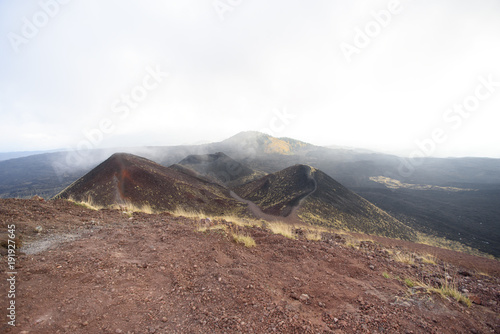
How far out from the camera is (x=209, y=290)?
3002 millimetres

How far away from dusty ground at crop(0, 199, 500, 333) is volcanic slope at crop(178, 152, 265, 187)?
173 feet

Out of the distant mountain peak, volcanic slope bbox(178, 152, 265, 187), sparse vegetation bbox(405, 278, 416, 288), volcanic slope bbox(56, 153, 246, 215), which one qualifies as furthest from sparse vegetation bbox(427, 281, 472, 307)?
the distant mountain peak

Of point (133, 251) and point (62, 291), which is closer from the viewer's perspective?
point (62, 291)

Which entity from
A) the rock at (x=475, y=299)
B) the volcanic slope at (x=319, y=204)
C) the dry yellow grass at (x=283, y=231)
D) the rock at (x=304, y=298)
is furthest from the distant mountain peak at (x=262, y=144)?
the rock at (x=304, y=298)

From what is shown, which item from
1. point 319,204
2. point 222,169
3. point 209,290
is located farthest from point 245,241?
point 222,169

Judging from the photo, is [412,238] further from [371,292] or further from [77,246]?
[77,246]

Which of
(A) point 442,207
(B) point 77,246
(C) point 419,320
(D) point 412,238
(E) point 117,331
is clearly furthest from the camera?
(A) point 442,207

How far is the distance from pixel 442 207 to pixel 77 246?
228ft

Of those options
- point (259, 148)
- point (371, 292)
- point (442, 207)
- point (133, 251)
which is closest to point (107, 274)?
point (133, 251)

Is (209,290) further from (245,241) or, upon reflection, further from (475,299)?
(475,299)

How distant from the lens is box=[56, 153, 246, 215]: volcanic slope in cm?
2195

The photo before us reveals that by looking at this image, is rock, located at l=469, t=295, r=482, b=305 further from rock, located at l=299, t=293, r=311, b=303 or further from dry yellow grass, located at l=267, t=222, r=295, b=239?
Result: dry yellow grass, located at l=267, t=222, r=295, b=239

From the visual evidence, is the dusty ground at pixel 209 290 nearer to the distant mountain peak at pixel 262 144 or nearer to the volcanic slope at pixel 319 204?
the volcanic slope at pixel 319 204

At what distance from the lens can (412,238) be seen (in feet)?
91.0
